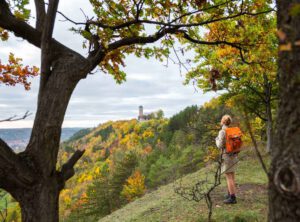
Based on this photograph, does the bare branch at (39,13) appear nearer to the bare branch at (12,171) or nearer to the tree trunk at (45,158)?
the tree trunk at (45,158)

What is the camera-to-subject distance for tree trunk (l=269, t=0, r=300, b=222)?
5.26ft

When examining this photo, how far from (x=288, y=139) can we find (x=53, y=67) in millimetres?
2895

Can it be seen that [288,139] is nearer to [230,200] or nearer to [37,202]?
[37,202]

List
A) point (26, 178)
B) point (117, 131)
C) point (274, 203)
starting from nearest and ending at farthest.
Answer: point (274, 203) → point (26, 178) → point (117, 131)

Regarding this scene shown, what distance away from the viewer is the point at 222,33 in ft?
17.5

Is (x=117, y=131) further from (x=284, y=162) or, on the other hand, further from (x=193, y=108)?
(x=284, y=162)

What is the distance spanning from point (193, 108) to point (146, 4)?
7906 centimetres

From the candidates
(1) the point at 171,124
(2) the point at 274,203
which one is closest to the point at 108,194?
(2) the point at 274,203

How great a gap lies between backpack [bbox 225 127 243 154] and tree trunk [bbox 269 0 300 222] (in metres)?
5.26

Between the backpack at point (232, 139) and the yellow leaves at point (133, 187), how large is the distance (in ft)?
106

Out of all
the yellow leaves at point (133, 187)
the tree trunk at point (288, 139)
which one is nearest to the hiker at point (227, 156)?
the tree trunk at point (288, 139)

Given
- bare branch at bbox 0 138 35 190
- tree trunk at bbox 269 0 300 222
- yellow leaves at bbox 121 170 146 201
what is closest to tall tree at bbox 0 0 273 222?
bare branch at bbox 0 138 35 190

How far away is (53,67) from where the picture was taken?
3738 millimetres

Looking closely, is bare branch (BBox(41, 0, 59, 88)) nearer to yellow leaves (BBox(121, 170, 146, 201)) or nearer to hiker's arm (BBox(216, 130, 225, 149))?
hiker's arm (BBox(216, 130, 225, 149))
